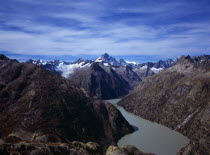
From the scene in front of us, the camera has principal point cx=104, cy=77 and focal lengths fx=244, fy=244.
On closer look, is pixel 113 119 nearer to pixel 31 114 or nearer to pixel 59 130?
pixel 59 130

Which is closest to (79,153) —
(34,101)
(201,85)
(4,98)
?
(34,101)

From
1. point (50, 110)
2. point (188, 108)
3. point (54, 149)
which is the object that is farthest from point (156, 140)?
point (54, 149)

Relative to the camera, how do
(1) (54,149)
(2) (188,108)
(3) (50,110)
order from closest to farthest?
(1) (54,149) < (3) (50,110) < (2) (188,108)

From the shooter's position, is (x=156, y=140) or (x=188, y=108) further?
(x=188, y=108)

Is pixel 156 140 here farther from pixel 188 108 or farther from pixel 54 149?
pixel 54 149

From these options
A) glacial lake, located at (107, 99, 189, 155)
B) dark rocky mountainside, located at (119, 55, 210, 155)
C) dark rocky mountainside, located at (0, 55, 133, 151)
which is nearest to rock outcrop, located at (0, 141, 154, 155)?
dark rocky mountainside, located at (0, 55, 133, 151)
